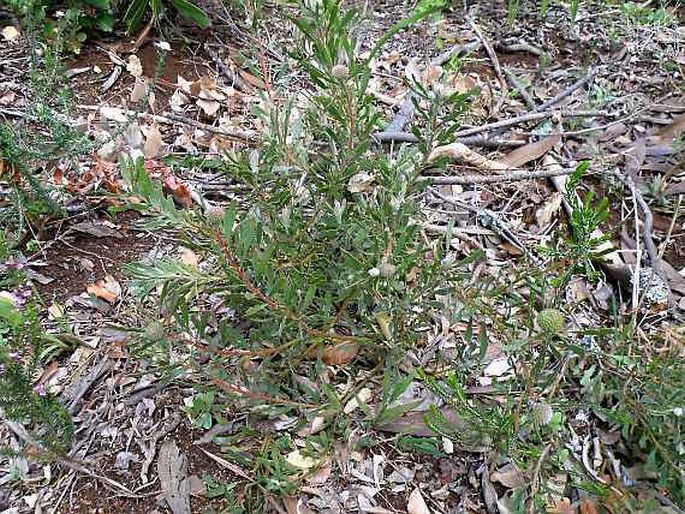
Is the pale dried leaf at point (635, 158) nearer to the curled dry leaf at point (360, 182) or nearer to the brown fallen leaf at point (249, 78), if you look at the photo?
the curled dry leaf at point (360, 182)

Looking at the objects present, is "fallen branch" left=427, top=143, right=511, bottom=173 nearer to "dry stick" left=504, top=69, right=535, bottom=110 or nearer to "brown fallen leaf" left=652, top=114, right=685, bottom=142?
"dry stick" left=504, top=69, right=535, bottom=110

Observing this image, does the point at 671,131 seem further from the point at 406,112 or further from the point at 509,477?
the point at 509,477

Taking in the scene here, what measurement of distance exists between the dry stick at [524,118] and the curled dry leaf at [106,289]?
119cm

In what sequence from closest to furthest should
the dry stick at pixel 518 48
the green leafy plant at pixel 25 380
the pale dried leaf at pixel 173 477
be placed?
the green leafy plant at pixel 25 380 < the pale dried leaf at pixel 173 477 < the dry stick at pixel 518 48

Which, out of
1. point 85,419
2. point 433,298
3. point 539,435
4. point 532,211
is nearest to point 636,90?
point 532,211

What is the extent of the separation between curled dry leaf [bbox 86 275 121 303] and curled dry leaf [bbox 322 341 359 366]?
0.60 meters

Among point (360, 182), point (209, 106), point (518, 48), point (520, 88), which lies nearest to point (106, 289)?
point (360, 182)

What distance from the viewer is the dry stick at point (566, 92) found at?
101 inches

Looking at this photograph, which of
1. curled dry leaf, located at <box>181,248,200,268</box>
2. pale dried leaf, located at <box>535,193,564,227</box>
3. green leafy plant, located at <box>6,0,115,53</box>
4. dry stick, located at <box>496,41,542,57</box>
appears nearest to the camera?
curled dry leaf, located at <box>181,248,200,268</box>

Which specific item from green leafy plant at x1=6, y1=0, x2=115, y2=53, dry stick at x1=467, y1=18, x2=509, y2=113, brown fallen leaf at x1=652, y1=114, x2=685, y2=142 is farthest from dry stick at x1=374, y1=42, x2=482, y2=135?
green leafy plant at x1=6, y1=0, x2=115, y2=53

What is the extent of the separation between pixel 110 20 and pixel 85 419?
159 centimetres

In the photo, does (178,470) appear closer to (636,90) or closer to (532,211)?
(532,211)

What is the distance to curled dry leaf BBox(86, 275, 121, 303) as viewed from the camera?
75.0 inches

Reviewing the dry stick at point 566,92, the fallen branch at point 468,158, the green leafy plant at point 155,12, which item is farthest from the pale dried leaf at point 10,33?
the dry stick at point 566,92
